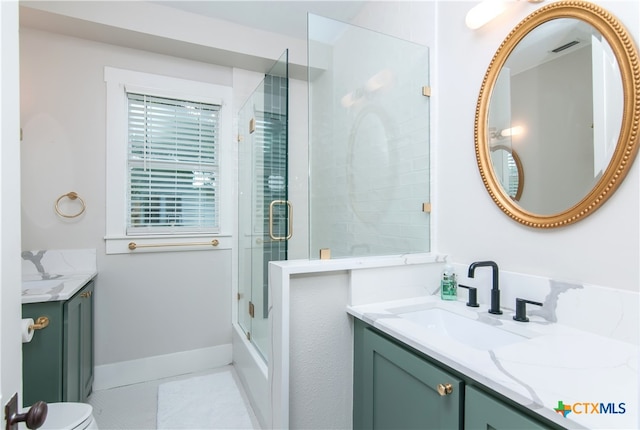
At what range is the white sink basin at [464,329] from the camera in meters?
1.17

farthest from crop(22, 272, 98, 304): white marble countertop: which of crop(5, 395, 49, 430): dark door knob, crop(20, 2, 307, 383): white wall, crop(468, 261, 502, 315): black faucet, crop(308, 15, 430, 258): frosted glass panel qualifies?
crop(468, 261, 502, 315): black faucet

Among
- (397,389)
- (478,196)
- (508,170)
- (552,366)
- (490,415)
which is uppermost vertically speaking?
(508,170)

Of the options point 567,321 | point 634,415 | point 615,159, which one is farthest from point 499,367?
point 615,159

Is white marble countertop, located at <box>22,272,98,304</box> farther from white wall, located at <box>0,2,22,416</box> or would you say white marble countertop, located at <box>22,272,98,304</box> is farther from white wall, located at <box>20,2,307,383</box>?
white wall, located at <box>0,2,22,416</box>

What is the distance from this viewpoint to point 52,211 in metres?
2.18

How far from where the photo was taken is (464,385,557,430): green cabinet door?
0.76 meters

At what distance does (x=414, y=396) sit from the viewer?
3.60 feet

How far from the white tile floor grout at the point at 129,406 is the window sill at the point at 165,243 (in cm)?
96

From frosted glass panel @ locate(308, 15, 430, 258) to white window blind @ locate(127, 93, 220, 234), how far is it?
1.26 meters

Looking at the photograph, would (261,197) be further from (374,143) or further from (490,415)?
(490,415)

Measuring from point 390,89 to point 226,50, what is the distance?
1.36 metres

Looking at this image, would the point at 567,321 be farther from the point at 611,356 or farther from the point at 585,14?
the point at 585,14

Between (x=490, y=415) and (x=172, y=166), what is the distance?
249cm

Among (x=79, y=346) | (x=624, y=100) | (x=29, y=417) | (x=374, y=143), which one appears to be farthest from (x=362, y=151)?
(x=79, y=346)
